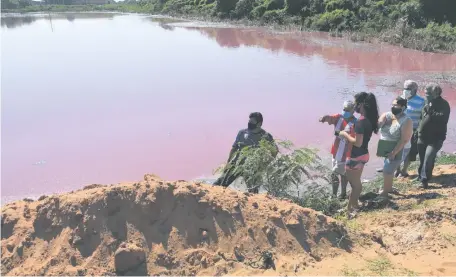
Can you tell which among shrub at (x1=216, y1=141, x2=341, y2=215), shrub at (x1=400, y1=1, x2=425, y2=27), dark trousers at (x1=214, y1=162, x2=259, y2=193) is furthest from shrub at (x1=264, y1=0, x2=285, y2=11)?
shrub at (x1=216, y1=141, x2=341, y2=215)

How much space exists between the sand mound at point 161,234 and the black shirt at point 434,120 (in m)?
2.64

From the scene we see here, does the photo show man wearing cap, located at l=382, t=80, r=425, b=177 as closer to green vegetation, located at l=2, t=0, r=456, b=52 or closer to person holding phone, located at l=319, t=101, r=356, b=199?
person holding phone, located at l=319, t=101, r=356, b=199

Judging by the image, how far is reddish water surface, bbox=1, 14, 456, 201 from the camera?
875cm

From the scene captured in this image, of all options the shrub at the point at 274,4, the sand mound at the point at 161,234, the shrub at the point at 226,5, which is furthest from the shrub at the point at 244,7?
the sand mound at the point at 161,234

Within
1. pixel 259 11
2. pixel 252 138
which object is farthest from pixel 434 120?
pixel 259 11

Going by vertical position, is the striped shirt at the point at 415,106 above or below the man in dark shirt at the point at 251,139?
above

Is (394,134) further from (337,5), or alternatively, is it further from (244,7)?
(244,7)

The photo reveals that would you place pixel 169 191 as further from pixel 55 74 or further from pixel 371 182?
pixel 55 74

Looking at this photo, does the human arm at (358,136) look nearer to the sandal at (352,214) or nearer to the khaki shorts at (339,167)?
the khaki shorts at (339,167)

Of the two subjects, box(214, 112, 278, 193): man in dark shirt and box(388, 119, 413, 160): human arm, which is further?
box(214, 112, 278, 193): man in dark shirt

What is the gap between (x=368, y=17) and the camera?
3216 centimetres

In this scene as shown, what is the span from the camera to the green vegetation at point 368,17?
24.7 metres

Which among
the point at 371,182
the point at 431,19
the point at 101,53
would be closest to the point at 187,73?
the point at 101,53

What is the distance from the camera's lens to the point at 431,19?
27.2 m
